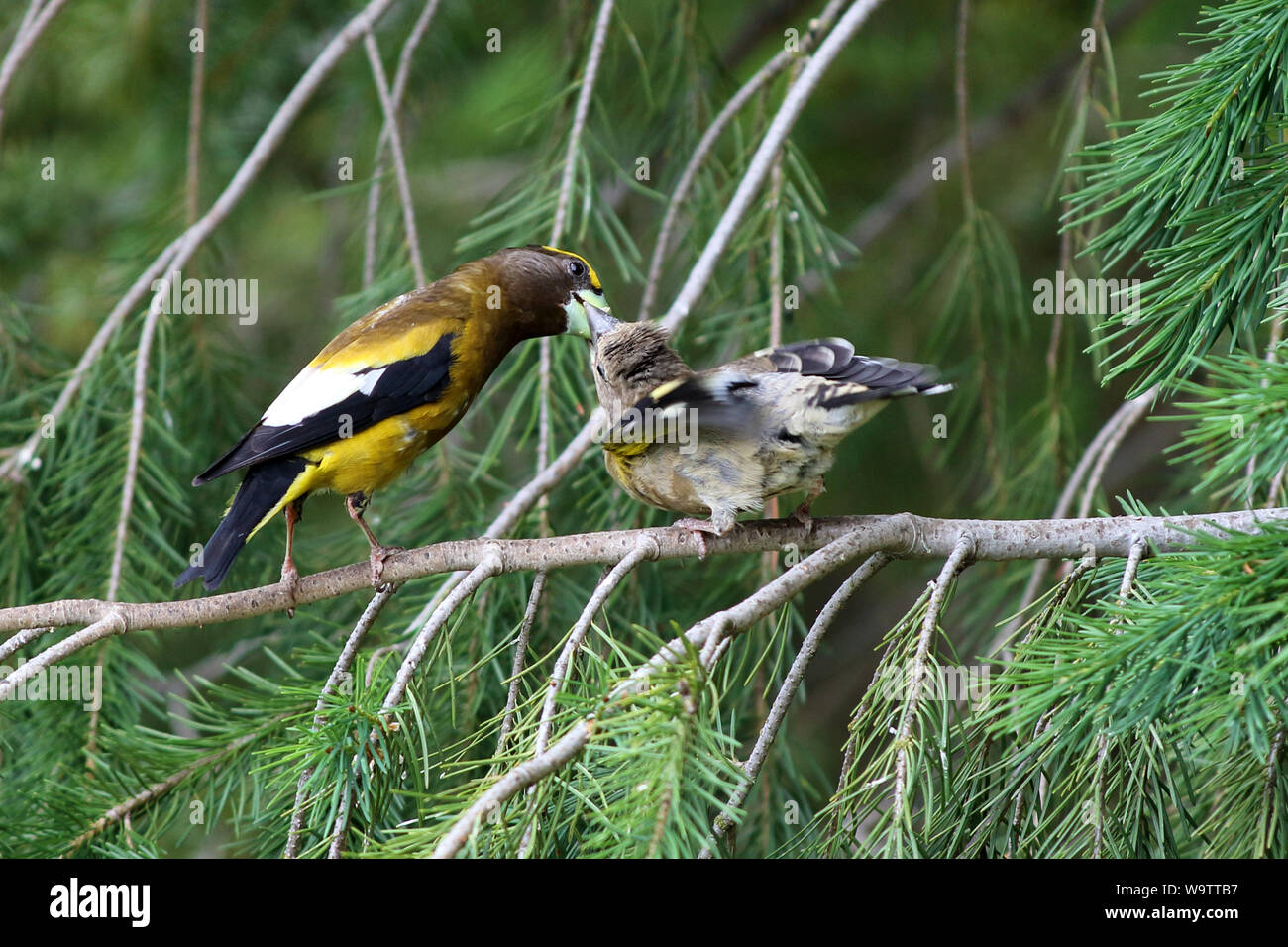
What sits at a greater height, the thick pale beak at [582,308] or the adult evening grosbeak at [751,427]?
the thick pale beak at [582,308]

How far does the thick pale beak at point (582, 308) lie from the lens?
3.59 m

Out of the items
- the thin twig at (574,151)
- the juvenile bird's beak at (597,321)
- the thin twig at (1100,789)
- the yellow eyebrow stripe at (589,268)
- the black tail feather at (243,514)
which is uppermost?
the thin twig at (574,151)

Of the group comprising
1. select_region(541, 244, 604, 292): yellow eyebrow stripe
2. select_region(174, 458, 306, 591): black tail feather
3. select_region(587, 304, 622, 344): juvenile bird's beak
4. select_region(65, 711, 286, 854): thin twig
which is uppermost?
select_region(541, 244, 604, 292): yellow eyebrow stripe

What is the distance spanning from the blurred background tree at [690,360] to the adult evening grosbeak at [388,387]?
0.51ft

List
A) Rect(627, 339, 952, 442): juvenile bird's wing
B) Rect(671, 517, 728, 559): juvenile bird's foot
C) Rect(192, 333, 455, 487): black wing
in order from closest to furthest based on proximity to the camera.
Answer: Rect(627, 339, 952, 442): juvenile bird's wing, Rect(671, 517, 728, 559): juvenile bird's foot, Rect(192, 333, 455, 487): black wing

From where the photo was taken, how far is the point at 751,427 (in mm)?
2645

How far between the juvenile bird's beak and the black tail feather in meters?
0.97

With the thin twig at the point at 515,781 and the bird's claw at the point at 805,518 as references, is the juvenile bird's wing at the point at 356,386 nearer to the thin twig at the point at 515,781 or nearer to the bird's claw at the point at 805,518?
the bird's claw at the point at 805,518

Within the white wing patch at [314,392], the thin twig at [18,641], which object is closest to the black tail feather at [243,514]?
the white wing patch at [314,392]

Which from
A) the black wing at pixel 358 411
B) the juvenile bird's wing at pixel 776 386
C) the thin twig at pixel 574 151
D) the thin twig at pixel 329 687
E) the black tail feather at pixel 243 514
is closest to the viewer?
the thin twig at pixel 329 687

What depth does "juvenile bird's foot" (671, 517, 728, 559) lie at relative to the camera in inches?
96.8

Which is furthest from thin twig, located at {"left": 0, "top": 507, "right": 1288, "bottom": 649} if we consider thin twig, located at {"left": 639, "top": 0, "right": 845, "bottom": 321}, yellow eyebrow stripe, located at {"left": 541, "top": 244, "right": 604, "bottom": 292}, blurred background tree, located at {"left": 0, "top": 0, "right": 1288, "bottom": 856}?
yellow eyebrow stripe, located at {"left": 541, "top": 244, "right": 604, "bottom": 292}

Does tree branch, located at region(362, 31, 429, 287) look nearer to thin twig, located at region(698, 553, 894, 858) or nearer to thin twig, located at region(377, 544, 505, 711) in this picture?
thin twig, located at region(377, 544, 505, 711)

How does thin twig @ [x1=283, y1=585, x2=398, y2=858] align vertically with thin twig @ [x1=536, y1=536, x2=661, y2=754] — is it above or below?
below
